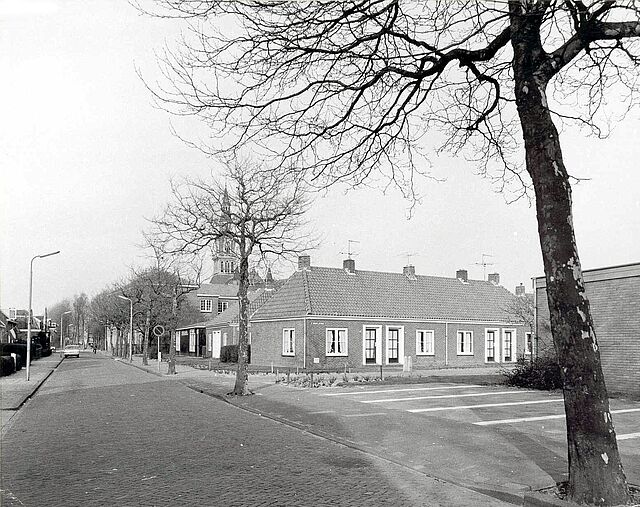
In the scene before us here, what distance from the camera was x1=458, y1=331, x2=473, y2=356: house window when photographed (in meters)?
42.3

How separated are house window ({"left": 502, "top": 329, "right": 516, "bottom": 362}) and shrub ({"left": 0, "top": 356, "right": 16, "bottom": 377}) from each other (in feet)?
102

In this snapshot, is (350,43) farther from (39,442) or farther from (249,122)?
(39,442)

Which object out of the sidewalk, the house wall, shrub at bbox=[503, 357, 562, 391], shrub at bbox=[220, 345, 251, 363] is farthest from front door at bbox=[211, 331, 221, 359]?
shrub at bbox=[503, 357, 562, 391]

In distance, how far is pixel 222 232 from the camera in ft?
66.8

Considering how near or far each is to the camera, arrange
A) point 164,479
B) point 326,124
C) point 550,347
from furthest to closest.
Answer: point 550,347 < point 326,124 < point 164,479

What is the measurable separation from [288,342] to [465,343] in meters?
12.9

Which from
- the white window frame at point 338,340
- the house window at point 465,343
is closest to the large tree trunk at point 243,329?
the white window frame at point 338,340

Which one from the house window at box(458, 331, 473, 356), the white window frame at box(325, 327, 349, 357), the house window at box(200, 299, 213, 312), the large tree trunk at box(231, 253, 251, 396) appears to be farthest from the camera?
the house window at box(200, 299, 213, 312)

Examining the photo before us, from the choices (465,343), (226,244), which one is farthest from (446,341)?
(226,244)

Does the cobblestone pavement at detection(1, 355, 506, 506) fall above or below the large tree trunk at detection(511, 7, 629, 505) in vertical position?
below

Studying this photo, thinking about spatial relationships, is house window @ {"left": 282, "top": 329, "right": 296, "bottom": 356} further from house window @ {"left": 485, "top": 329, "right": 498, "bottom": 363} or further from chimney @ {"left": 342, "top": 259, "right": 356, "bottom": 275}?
house window @ {"left": 485, "top": 329, "right": 498, "bottom": 363}

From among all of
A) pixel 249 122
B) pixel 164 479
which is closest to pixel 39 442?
pixel 164 479

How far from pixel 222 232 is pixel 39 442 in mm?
9903

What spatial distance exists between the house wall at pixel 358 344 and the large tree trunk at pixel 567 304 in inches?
1035
